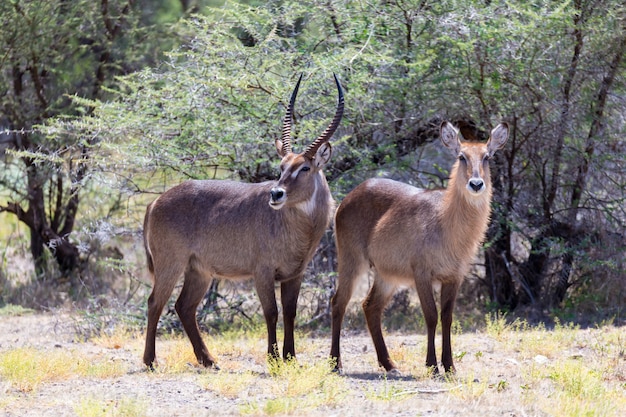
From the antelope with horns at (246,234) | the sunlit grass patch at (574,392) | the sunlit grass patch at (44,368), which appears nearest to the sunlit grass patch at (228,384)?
the antelope with horns at (246,234)

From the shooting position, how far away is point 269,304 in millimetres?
7754

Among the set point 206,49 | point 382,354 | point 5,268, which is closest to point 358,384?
point 382,354

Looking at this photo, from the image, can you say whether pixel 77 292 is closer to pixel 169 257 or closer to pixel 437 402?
pixel 169 257

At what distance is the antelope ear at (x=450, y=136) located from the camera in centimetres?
776

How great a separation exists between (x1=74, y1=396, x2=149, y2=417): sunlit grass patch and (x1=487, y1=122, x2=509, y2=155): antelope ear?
3.48 meters

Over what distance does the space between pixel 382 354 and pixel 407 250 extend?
98 centimetres

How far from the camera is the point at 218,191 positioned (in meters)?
8.41

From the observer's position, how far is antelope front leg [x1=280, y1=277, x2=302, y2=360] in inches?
307

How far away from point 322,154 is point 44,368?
2.83 meters

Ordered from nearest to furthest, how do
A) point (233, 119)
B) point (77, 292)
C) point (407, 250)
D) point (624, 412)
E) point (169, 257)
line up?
point (624, 412) → point (407, 250) → point (169, 257) → point (233, 119) → point (77, 292)

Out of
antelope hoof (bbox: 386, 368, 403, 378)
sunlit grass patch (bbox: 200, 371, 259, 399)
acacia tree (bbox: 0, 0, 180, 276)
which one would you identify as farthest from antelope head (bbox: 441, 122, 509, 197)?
acacia tree (bbox: 0, 0, 180, 276)

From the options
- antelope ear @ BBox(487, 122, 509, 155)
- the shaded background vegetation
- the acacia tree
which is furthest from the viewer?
the acacia tree

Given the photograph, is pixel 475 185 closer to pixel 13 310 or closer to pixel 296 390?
pixel 296 390

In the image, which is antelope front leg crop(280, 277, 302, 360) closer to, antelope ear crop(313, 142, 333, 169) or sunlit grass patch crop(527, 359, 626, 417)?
antelope ear crop(313, 142, 333, 169)
